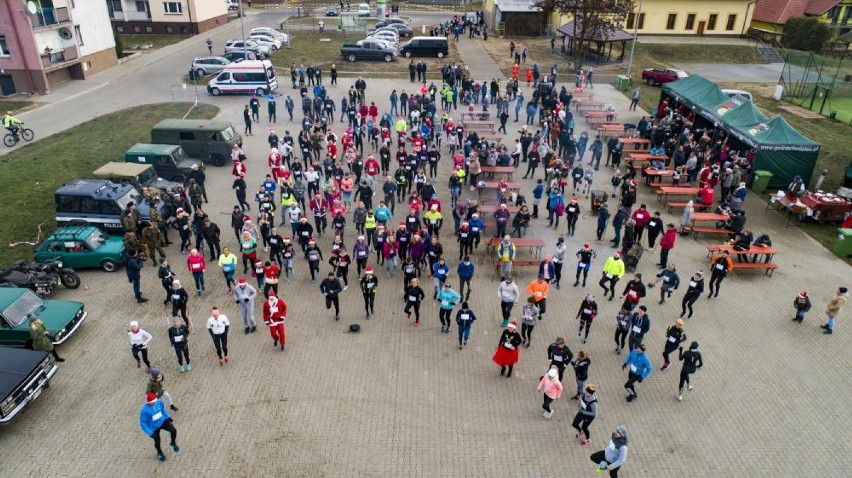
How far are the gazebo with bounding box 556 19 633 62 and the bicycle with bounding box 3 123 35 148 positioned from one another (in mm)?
34428

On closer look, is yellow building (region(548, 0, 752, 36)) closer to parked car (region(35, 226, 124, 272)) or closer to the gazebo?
the gazebo

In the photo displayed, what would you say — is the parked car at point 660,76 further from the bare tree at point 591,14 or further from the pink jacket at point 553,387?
the pink jacket at point 553,387

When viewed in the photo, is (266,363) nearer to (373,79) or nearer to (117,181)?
(117,181)

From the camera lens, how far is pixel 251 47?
41.4 meters

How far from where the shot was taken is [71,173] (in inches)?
889

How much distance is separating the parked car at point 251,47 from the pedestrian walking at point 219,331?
106 feet

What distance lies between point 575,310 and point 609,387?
2.97 metres

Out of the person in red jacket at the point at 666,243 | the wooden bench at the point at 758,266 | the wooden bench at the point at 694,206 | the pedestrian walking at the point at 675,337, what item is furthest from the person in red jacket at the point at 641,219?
the pedestrian walking at the point at 675,337

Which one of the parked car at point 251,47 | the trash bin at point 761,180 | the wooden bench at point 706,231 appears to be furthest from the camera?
the parked car at point 251,47

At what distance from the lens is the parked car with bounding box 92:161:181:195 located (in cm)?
1969

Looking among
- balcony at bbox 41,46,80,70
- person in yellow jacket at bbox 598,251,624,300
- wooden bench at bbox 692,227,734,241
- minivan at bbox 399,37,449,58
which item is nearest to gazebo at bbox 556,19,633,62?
minivan at bbox 399,37,449,58

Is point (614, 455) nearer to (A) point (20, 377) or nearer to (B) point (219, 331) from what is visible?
(B) point (219, 331)

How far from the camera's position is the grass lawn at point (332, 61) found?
3972 cm

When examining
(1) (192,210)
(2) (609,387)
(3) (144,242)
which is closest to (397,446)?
(2) (609,387)
